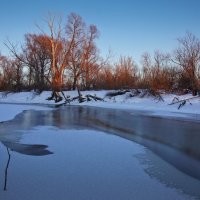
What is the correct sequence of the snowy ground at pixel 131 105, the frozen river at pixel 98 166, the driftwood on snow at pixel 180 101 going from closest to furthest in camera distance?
the frozen river at pixel 98 166
the snowy ground at pixel 131 105
the driftwood on snow at pixel 180 101

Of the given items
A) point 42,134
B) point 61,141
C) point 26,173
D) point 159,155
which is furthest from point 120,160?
point 42,134

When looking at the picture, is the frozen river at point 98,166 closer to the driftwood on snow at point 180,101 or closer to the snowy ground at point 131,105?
the snowy ground at point 131,105

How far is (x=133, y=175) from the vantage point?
721cm

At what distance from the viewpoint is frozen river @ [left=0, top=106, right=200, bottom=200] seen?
6.05 meters

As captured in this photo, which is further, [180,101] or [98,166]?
[180,101]

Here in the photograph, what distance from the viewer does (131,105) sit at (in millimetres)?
34281

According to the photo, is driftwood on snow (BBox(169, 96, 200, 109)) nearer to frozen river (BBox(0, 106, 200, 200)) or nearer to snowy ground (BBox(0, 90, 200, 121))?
snowy ground (BBox(0, 90, 200, 121))

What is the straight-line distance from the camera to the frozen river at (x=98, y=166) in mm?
6051

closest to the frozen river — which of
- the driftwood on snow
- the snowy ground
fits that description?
the snowy ground

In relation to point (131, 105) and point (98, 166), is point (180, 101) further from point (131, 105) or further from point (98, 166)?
point (98, 166)

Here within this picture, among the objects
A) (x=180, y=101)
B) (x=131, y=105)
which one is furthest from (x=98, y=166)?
(x=131, y=105)

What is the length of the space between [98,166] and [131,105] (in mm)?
26529

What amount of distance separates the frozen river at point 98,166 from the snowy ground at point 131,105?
9000 mm

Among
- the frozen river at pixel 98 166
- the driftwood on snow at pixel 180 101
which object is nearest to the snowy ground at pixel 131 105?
the driftwood on snow at pixel 180 101
